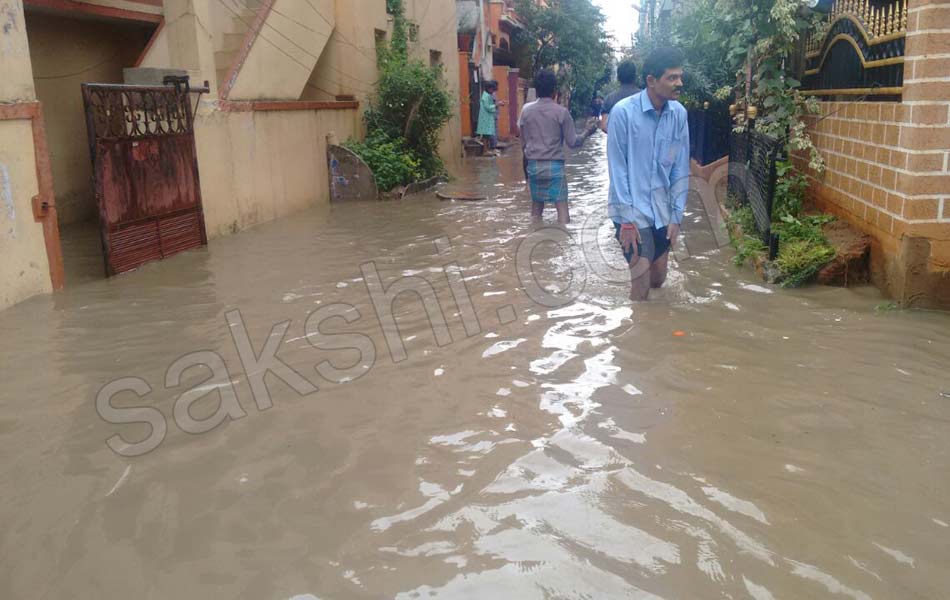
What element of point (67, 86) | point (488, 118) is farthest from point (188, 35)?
point (488, 118)

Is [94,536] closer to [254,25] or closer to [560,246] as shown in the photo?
[560,246]

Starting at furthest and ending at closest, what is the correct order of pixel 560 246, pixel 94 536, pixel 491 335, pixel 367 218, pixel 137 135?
pixel 367 218 < pixel 560 246 < pixel 137 135 < pixel 491 335 < pixel 94 536

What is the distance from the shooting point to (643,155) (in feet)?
18.3

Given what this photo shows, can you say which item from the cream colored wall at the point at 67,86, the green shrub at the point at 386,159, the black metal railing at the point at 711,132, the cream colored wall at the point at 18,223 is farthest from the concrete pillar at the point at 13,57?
the black metal railing at the point at 711,132

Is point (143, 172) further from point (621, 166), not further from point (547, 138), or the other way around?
point (621, 166)

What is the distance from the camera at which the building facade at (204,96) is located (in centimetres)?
651

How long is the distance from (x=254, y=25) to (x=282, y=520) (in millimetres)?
9580

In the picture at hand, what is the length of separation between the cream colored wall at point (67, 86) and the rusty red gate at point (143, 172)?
2793mm

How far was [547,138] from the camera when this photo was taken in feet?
30.0

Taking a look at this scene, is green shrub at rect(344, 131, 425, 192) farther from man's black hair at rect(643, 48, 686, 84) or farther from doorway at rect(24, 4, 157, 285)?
man's black hair at rect(643, 48, 686, 84)

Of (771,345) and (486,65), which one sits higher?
(486,65)

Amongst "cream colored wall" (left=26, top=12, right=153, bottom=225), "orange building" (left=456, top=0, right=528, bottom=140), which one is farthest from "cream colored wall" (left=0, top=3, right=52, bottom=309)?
"orange building" (left=456, top=0, right=528, bottom=140)

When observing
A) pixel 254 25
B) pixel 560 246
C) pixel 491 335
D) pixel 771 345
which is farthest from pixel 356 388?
pixel 254 25

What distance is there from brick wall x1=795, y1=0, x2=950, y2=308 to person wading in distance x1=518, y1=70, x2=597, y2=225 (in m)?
3.57
